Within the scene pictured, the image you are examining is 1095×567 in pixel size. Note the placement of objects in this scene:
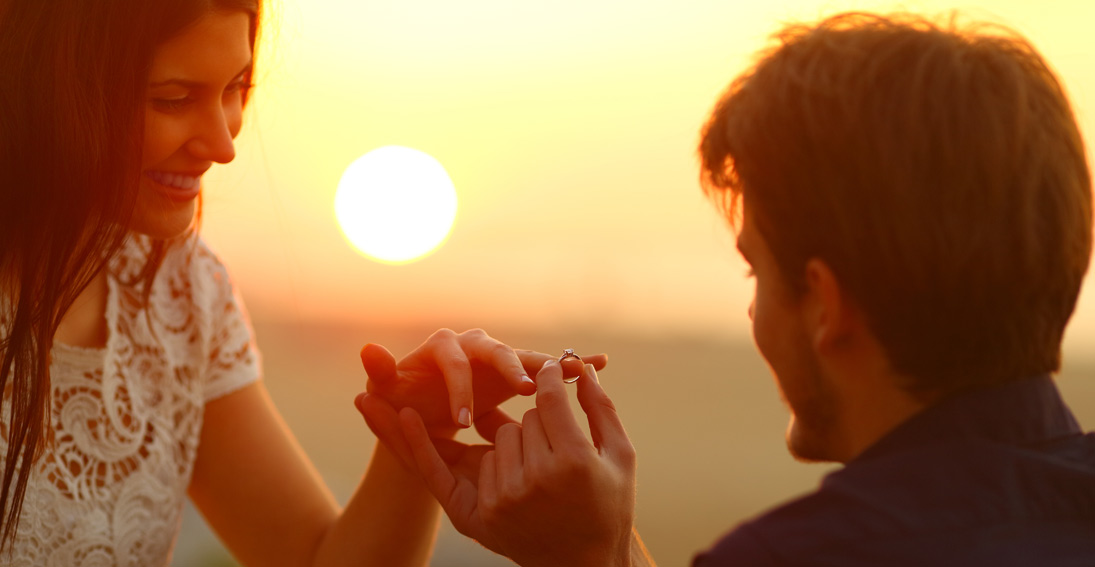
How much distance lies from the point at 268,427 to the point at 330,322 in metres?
27.4

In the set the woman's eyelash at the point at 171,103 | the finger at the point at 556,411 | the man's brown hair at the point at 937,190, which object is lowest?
the finger at the point at 556,411

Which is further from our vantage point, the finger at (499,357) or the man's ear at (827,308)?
the finger at (499,357)

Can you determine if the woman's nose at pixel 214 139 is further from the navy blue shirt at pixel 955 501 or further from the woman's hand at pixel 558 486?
the navy blue shirt at pixel 955 501

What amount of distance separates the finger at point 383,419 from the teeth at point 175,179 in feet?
2.17

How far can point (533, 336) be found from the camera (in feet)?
90.1

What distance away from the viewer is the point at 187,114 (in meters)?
2.17

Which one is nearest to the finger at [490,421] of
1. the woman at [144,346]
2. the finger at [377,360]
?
the woman at [144,346]

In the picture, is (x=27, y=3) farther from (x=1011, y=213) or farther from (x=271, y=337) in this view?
(x=271, y=337)

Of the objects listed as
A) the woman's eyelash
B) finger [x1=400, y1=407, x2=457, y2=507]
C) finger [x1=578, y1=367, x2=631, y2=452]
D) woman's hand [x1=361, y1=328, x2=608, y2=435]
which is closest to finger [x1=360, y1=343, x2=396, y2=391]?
woman's hand [x1=361, y1=328, x2=608, y2=435]

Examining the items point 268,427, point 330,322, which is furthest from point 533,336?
point 268,427

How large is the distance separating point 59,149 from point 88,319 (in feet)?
2.16

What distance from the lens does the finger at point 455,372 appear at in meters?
2.04

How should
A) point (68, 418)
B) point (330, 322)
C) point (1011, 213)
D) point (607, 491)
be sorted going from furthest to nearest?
point (330, 322) → point (68, 418) → point (607, 491) → point (1011, 213)

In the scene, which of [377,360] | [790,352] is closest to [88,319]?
[377,360]
